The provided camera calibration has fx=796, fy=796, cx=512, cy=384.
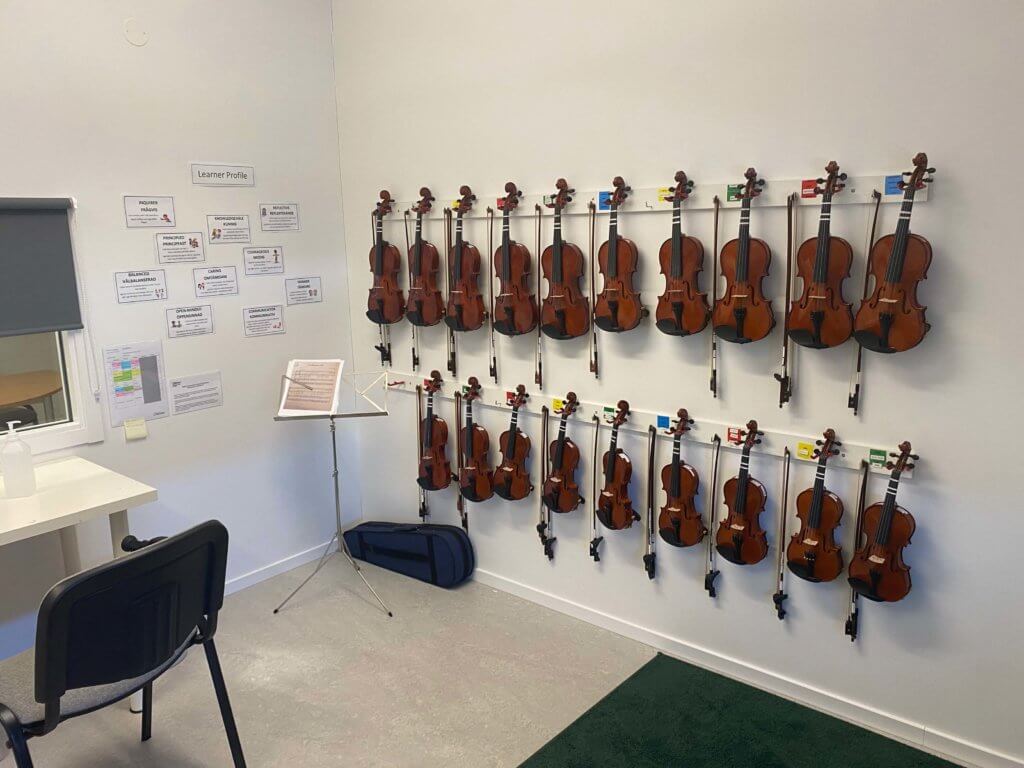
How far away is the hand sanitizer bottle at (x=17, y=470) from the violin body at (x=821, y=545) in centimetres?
250

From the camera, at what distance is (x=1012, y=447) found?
224 cm

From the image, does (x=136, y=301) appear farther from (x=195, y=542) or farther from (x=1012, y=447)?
(x=1012, y=447)

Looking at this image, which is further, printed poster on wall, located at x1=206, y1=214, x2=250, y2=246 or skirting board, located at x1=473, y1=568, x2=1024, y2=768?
printed poster on wall, located at x1=206, y1=214, x2=250, y2=246

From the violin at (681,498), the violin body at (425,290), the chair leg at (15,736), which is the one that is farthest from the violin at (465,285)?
the chair leg at (15,736)

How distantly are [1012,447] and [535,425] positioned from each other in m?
1.70

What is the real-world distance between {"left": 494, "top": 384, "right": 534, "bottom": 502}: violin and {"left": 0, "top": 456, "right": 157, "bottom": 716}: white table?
134cm

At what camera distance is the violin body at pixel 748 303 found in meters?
2.51

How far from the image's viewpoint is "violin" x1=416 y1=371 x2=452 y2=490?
11.7 feet

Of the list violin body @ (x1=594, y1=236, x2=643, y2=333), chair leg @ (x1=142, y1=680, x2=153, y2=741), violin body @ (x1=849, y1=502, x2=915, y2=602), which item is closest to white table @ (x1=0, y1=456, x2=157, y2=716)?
chair leg @ (x1=142, y1=680, x2=153, y2=741)

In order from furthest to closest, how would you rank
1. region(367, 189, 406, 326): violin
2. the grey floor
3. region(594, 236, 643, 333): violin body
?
region(367, 189, 406, 326): violin
region(594, 236, 643, 333): violin body
the grey floor

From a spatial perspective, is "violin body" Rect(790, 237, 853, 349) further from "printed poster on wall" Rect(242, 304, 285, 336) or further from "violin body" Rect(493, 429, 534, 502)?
"printed poster on wall" Rect(242, 304, 285, 336)

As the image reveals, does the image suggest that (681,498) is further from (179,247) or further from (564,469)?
(179,247)

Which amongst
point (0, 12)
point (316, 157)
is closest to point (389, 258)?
point (316, 157)

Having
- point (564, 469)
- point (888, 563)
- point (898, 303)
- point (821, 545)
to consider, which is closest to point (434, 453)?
point (564, 469)
